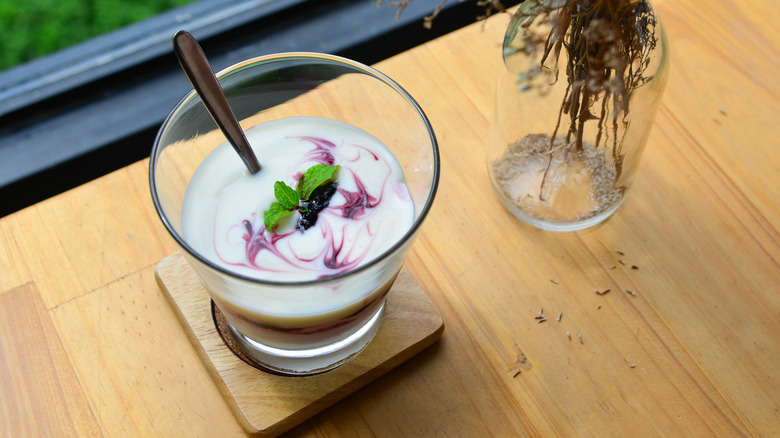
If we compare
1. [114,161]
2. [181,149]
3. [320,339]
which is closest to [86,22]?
[114,161]

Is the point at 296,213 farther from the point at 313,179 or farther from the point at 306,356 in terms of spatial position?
the point at 306,356

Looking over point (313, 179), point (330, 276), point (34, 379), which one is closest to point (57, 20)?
point (34, 379)

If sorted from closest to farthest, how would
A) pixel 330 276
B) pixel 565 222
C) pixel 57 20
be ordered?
1. pixel 330 276
2. pixel 565 222
3. pixel 57 20

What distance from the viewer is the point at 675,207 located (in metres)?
0.96

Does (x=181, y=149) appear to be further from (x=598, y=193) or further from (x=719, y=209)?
(x=719, y=209)

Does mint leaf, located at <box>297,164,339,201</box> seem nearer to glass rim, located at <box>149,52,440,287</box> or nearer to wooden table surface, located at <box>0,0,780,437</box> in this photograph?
glass rim, located at <box>149,52,440,287</box>

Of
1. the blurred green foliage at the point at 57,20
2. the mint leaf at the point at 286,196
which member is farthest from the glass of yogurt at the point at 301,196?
the blurred green foliage at the point at 57,20

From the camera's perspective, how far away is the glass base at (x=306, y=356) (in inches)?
32.4

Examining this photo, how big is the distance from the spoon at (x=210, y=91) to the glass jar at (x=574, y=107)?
0.92 feet

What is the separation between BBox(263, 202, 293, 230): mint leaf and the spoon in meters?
0.06

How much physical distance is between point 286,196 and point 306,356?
19 cm

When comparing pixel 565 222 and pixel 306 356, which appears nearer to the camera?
pixel 306 356

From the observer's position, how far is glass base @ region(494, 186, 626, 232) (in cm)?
94

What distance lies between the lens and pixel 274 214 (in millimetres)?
729
